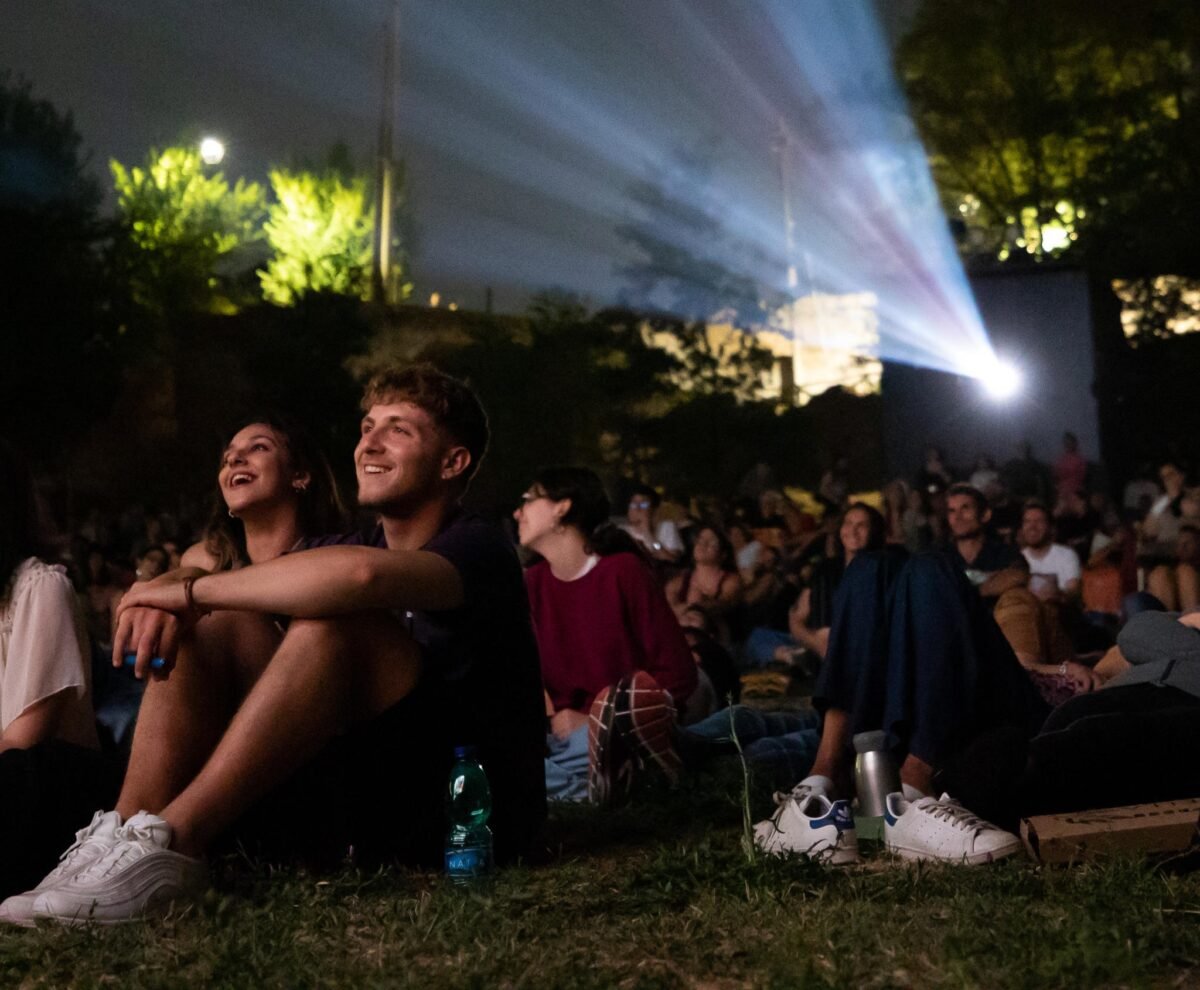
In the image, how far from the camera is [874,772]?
4590 millimetres

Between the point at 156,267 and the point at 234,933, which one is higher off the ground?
the point at 156,267

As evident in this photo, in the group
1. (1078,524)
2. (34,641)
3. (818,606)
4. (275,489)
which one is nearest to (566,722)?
(275,489)

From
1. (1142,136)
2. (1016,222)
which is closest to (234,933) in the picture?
(1142,136)

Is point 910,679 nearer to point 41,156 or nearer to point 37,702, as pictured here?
point 37,702

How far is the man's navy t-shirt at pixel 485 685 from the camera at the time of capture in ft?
13.1

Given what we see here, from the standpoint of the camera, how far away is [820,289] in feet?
141

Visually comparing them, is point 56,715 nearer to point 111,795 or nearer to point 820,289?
point 111,795

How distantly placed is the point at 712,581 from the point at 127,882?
9.13 meters

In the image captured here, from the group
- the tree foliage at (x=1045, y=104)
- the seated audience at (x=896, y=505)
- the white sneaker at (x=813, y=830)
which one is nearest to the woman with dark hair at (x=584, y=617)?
the white sneaker at (x=813, y=830)

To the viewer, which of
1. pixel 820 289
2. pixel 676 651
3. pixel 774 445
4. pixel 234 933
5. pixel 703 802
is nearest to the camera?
pixel 234 933

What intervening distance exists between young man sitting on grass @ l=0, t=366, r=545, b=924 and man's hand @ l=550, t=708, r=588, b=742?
1.96 metres

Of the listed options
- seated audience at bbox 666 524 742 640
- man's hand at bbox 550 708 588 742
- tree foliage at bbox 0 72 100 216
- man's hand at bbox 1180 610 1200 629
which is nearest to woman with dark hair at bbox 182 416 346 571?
man's hand at bbox 550 708 588 742

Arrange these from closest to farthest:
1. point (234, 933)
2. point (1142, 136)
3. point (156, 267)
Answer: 1. point (234, 933)
2. point (1142, 136)
3. point (156, 267)

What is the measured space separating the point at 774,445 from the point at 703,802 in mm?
29353
